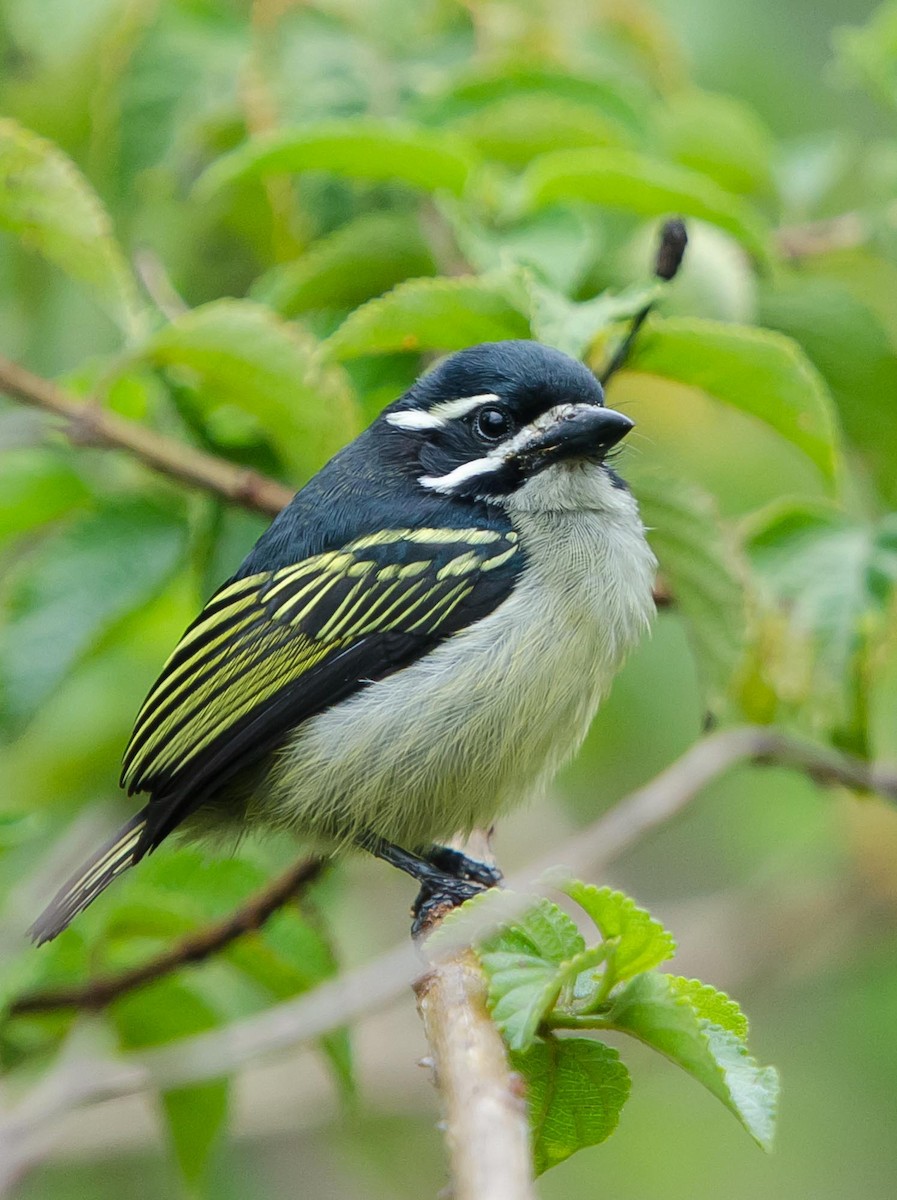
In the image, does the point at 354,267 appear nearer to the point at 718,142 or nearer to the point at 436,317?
the point at 436,317

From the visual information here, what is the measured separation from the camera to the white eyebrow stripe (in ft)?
10.4

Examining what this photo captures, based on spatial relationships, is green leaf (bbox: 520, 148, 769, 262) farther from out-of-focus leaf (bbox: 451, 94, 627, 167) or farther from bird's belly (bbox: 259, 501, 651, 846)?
bird's belly (bbox: 259, 501, 651, 846)

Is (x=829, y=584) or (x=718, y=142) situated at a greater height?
(x=718, y=142)

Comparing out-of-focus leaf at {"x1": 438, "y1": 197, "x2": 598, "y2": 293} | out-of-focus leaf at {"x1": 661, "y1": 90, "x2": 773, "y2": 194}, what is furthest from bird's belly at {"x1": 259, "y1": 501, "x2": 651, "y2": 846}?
out-of-focus leaf at {"x1": 661, "y1": 90, "x2": 773, "y2": 194}

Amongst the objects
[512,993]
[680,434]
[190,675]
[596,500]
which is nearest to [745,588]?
[596,500]

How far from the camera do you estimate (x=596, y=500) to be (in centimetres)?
321

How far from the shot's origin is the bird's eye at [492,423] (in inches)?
125

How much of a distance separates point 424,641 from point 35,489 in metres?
0.97

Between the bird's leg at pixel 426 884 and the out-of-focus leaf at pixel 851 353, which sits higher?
the out-of-focus leaf at pixel 851 353

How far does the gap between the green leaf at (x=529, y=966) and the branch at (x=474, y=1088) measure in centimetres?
5

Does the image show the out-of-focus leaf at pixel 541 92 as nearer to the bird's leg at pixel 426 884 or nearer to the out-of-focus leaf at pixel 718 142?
the out-of-focus leaf at pixel 718 142

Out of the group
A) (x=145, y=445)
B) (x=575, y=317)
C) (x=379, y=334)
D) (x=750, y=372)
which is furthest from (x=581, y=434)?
(x=145, y=445)

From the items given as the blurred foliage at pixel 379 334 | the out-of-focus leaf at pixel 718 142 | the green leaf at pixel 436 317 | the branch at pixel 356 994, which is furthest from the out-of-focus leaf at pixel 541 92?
the branch at pixel 356 994

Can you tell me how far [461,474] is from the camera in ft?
10.8
